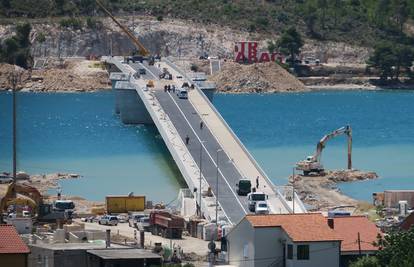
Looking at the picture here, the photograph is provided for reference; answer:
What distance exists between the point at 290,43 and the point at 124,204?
84.8m

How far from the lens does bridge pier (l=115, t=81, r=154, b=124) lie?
9744 cm

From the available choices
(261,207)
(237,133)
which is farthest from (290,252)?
(237,133)

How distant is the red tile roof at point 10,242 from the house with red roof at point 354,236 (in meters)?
6.31

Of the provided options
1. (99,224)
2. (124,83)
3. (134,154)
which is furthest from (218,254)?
(124,83)

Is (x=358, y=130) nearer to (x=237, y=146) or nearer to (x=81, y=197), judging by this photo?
(x=237, y=146)

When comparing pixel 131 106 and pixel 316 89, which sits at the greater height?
pixel 316 89

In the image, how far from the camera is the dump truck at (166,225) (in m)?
48.7

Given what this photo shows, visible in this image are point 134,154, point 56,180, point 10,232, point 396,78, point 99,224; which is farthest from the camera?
point 396,78

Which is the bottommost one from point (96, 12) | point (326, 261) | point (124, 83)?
point (326, 261)

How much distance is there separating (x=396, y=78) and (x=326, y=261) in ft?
348

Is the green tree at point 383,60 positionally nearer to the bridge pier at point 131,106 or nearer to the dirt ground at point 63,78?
the dirt ground at point 63,78

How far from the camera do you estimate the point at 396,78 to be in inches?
5581

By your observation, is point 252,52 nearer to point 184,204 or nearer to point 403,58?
point 403,58

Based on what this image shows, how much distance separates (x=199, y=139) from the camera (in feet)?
240
